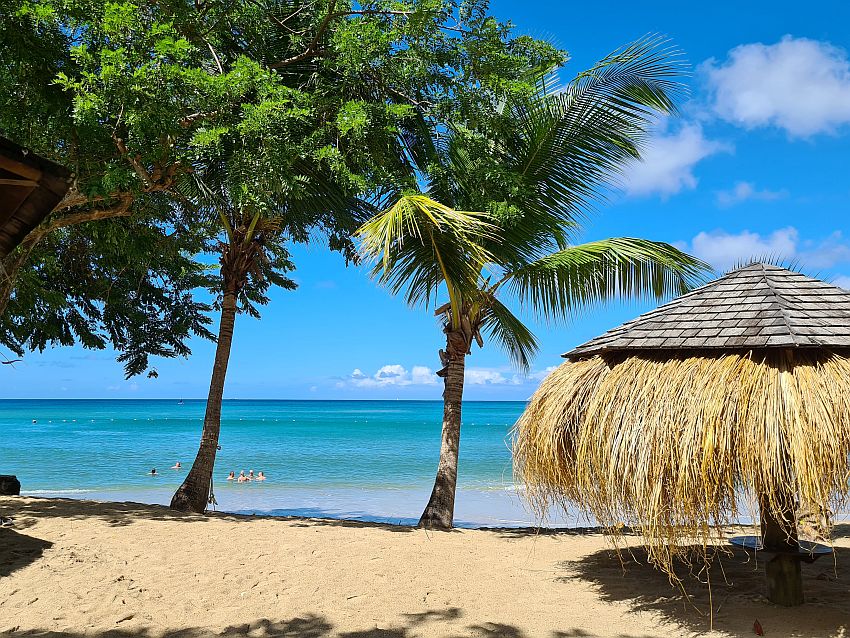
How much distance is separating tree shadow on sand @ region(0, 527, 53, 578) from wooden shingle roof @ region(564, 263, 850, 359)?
527 cm

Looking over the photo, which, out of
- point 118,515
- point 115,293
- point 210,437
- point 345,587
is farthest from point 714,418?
point 115,293

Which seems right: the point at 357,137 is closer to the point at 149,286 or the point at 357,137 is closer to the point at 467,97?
the point at 467,97

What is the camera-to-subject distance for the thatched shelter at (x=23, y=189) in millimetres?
3307

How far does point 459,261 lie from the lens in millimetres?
8203

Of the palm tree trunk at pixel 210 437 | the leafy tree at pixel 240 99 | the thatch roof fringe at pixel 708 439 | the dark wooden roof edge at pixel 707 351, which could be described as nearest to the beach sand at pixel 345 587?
the thatch roof fringe at pixel 708 439

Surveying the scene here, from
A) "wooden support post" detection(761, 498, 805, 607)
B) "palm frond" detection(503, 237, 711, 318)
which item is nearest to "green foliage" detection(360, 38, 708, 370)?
"palm frond" detection(503, 237, 711, 318)

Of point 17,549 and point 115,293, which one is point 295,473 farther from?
point 17,549

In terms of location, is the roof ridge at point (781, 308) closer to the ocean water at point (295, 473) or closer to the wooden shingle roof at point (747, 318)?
the wooden shingle roof at point (747, 318)

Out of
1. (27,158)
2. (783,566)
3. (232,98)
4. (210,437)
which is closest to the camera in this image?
(27,158)

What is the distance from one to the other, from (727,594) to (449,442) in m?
4.16

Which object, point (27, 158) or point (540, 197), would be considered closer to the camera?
point (27, 158)

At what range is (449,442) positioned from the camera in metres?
9.13

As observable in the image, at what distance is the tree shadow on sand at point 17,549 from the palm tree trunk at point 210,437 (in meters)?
2.62

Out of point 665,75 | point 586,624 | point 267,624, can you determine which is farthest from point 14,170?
point 665,75
